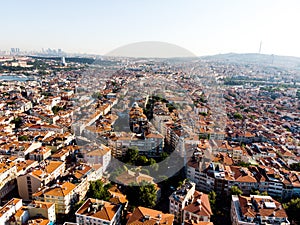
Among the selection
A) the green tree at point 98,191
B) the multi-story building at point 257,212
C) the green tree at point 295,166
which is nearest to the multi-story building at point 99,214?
the green tree at point 98,191

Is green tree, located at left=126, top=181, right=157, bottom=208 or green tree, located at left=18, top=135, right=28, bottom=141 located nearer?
green tree, located at left=126, top=181, right=157, bottom=208

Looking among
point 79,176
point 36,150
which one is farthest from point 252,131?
point 36,150

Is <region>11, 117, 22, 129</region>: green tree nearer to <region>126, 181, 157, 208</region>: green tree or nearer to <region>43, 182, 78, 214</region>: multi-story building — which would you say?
<region>43, 182, 78, 214</region>: multi-story building

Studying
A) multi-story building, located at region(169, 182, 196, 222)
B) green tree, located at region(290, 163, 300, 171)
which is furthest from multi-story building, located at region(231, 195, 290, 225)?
green tree, located at region(290, 163, 300, 171)

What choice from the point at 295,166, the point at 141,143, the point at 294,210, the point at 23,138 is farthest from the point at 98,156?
the point at 295,166

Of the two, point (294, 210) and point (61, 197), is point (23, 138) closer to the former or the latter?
point (61, 197)

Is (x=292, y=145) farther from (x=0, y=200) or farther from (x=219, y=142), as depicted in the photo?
(x=0, y=200)
